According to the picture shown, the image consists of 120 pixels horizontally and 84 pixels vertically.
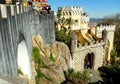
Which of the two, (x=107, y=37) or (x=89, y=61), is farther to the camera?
(x=107, y=37)

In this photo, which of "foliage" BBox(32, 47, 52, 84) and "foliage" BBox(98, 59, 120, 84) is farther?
"foliage" BBox(98, 59, 120, 84)

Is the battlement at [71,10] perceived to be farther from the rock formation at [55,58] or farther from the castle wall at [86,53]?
the rock formation at [55,58]

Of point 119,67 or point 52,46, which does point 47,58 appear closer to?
point 52,46

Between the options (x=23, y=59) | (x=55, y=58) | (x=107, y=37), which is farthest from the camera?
(x=107, y=37)

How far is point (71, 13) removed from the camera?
3559 cm

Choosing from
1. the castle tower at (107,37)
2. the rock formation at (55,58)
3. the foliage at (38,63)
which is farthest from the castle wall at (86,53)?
the foliage at (38,63)

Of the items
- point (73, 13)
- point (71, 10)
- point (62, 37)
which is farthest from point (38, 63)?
point (73, 13)

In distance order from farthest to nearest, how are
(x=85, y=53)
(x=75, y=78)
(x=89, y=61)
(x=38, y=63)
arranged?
1. (x=89, y=61)
2. (x=85, y=53)
3. (x=75, y=78)
4. (x=38, y=63)

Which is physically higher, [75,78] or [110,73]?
[75,78]

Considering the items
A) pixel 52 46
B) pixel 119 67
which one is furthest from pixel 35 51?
A: pixel 119 67

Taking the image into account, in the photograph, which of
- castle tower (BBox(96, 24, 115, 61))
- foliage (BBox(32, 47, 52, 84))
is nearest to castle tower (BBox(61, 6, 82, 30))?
castle tower (BBox(96, 24, 115, 61))

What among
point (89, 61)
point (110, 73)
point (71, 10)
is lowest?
point (110, 73)

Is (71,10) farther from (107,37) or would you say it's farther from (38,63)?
(38,63)

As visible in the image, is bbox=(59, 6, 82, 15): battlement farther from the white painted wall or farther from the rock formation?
the white painted wall
